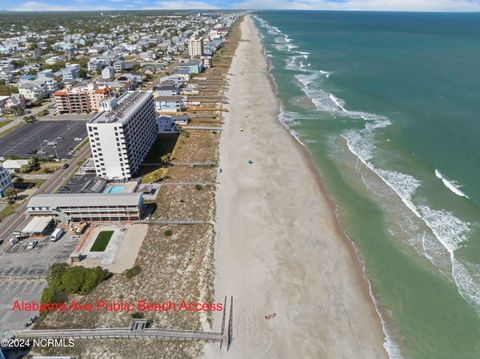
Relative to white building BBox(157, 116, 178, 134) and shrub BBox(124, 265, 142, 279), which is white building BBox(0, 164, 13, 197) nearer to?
shrub BBox(124, 265, 142, 279)

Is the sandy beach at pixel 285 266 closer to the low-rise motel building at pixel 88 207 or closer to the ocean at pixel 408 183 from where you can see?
the ocean at pixel 408 183

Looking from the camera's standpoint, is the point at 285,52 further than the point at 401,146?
Yes

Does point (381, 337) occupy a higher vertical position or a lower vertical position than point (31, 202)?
lower

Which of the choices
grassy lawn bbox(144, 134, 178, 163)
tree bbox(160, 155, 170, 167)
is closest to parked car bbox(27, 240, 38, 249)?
grassy lawn bbox(144, 134, 178, 163)

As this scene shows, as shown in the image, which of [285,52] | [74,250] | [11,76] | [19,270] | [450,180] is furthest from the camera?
[285,52]

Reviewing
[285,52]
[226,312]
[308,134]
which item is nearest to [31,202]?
[226,312]

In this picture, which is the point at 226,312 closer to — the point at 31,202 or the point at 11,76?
the point at 31,202
